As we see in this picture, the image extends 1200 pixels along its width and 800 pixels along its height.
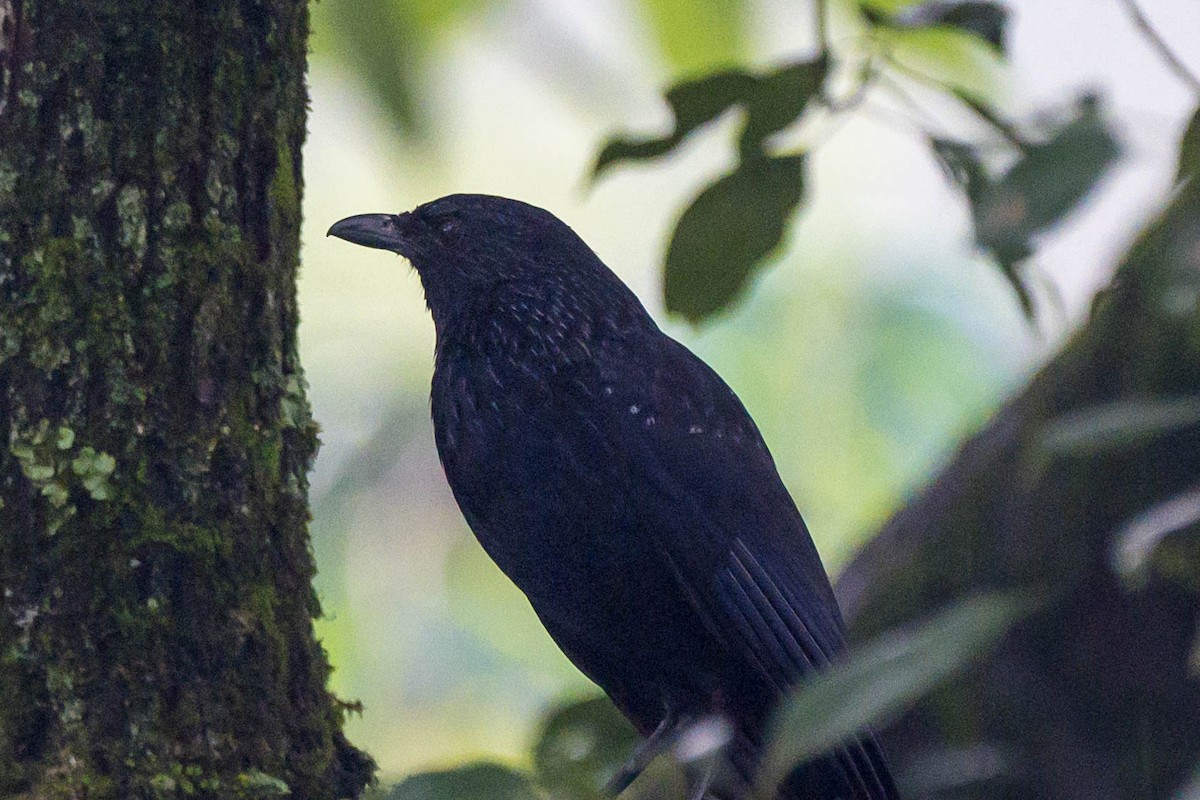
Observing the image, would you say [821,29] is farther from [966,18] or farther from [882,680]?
[882,680]

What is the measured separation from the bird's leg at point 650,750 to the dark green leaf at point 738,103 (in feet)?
4.36

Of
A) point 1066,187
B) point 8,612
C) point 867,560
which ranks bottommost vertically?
point 867,560

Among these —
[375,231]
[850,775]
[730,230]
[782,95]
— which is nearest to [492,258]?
[375,231]

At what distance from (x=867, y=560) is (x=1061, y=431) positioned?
1987 millimetres

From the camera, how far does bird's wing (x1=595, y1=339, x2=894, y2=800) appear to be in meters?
3.00

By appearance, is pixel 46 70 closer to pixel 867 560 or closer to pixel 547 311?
pixel 547 311

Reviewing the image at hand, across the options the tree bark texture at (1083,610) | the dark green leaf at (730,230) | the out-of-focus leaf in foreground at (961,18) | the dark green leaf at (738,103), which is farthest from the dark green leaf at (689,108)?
the tree bark texture at (1083,610)

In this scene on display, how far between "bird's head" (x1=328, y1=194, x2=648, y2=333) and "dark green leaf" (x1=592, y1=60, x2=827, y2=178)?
86 centimetres

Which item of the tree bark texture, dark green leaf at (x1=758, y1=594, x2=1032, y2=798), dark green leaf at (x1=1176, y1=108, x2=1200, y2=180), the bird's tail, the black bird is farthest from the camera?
the tree bark texture

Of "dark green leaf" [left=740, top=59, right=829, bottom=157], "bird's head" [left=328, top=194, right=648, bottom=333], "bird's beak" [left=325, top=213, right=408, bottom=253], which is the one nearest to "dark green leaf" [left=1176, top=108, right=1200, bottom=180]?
"dark green leaf" [left=740, top=59, right=829, bottom=157]

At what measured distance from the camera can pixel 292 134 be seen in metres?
2.55

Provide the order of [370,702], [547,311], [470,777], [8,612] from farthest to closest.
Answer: [370,702]
[547,311]
[8,612]
[470,777]

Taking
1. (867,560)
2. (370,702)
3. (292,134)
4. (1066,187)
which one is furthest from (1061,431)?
(370,702)

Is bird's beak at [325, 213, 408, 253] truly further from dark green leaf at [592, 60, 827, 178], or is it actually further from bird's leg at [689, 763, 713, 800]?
bird's leg at [689, 763, 713, 800]
